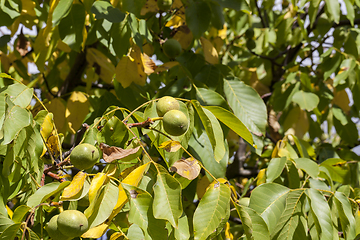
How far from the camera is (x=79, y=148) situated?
2.88ft

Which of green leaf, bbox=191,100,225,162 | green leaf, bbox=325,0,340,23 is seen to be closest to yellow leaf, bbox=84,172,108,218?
green leaf, bbox=191,100,225,162

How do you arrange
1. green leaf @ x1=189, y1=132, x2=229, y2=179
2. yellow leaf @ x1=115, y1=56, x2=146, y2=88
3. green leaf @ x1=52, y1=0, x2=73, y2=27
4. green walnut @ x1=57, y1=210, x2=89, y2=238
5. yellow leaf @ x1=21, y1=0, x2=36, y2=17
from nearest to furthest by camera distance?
green walnut @ x1=57, y1=210, x2=89, y2=238, green leaf @ x1=189, y1=132, x2=229, y2=179, green leaf @ x1=52, y1=0, x2=73, y2=27, yellow leaf @ x1=115, y1=56, x2=146, y2=88, yellow leaf @ x1=21, y1=0, x2=36, y2=17

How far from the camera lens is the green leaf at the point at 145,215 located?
828 mm

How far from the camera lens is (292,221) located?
3.74ft

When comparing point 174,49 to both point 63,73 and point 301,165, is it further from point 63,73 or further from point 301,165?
point 63,73

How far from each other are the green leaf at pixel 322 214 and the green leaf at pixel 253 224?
23 cm

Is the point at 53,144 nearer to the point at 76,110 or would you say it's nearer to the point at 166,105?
the point at 166,105

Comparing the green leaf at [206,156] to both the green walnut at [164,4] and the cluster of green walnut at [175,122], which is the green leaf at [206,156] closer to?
the cluster of green walnut at [175,122]

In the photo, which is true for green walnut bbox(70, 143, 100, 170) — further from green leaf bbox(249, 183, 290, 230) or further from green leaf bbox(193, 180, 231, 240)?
green leaf bbox(249, 183, 290, 230)

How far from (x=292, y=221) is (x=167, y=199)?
57 centimetres

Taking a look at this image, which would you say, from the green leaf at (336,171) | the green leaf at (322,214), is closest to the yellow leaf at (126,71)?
the green leaf at (322,214)

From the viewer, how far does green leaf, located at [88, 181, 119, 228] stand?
786 mm

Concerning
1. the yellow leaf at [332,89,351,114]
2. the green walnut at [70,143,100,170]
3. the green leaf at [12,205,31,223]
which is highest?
the green walnut at [70,143,100,170]

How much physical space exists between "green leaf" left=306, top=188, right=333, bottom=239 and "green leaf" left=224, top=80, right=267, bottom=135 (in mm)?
396
